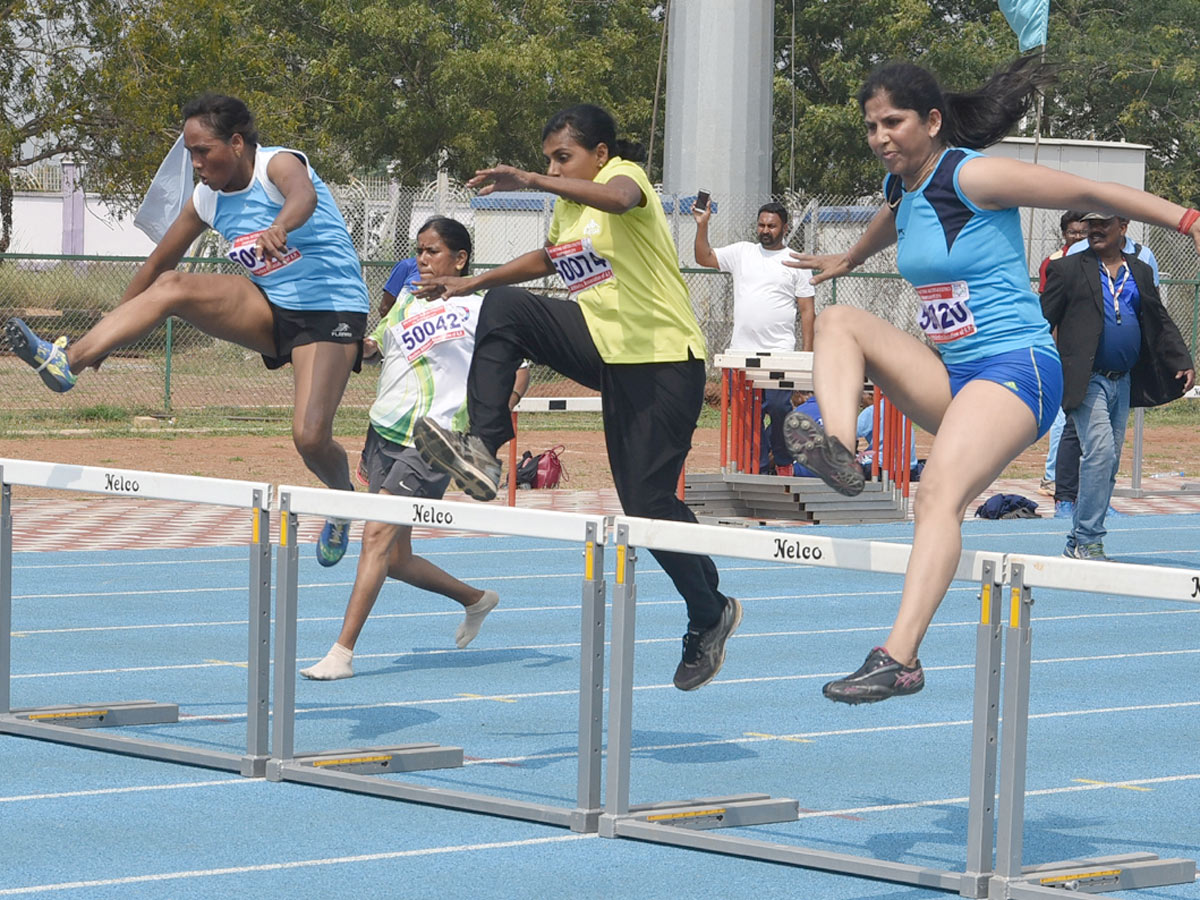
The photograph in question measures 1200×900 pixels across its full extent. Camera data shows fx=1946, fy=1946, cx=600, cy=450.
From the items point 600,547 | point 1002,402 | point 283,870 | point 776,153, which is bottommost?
point 283,870

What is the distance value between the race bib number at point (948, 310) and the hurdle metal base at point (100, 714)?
11.2 feet

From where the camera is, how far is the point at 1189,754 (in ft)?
23.5

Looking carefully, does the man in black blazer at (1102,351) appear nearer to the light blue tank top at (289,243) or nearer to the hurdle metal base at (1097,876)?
the light blue tank top at (289,243)

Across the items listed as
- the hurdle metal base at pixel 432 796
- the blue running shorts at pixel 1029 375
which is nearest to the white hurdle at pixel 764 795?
the hurdle metal base at pixel 432 796

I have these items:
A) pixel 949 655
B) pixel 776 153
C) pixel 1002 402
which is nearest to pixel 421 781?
pixel 1002 402

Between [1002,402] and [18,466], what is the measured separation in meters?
3.49

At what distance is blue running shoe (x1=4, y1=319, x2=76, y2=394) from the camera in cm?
657

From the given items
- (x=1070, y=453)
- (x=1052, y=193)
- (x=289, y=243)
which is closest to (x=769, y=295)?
(x=1070, y=453)

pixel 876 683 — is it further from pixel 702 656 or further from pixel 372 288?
pixel 372 288

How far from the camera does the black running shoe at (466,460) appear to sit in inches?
254

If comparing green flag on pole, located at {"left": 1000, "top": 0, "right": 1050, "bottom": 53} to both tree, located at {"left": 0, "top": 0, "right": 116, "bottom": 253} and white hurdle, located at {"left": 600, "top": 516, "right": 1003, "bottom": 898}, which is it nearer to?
tree, located at {"left": 0, "top": 0, "right": 116, "bottom": 253}

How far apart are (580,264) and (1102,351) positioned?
21.2 ft

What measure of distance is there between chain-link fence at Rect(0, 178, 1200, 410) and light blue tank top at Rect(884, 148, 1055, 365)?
54.4ft

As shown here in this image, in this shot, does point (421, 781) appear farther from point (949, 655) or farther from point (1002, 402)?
point (949, 655)
